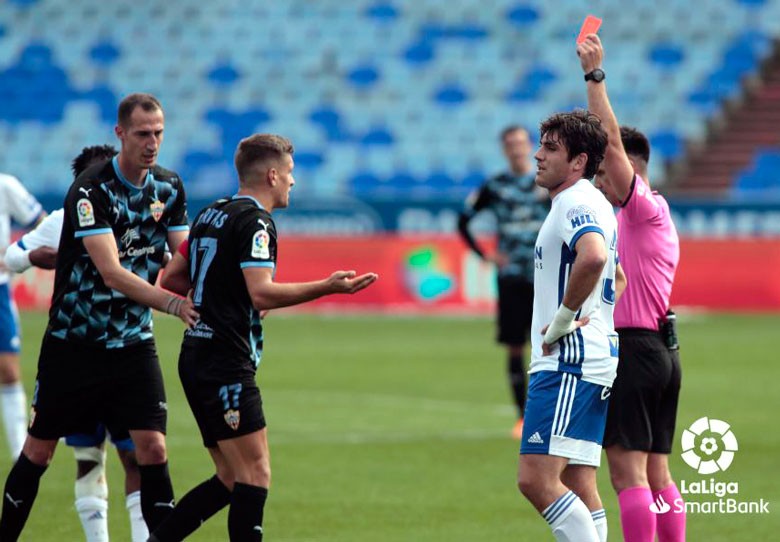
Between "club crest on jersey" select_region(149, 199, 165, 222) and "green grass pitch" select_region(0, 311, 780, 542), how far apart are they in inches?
83.3

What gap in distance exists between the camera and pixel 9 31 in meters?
32.6

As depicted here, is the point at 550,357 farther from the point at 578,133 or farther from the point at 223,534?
the point at 223,534

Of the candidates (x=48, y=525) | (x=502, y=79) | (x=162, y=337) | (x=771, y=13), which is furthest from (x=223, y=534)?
(x=771, y=13)

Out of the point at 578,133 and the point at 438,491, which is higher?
the point at 578,133

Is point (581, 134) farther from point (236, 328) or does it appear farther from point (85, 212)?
point (85, 212)

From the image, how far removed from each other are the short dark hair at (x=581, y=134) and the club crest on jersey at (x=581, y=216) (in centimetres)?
26

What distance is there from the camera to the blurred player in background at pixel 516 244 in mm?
12750

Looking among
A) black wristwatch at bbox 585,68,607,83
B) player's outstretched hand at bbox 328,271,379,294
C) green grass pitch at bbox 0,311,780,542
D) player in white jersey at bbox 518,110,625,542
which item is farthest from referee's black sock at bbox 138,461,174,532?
black wristwatch at bbox 585,68,607,83

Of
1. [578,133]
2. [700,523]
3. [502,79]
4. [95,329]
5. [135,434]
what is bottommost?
[700,523]

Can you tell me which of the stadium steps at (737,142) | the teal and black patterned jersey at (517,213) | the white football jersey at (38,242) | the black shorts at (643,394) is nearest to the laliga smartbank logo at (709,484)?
the black shorts at (643,394)

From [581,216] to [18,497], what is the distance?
318cm

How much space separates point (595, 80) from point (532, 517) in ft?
10.5

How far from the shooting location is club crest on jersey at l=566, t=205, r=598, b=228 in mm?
6418

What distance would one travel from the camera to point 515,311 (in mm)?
12844
